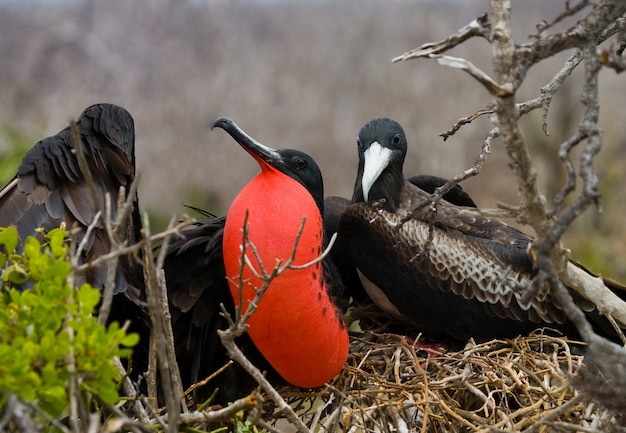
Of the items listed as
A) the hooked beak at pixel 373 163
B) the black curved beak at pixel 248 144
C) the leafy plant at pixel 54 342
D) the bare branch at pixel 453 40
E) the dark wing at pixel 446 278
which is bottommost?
the dark wing at pixel 446 278

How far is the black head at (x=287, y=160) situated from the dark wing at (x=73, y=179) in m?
0.37

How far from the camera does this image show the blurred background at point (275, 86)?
1414 cm

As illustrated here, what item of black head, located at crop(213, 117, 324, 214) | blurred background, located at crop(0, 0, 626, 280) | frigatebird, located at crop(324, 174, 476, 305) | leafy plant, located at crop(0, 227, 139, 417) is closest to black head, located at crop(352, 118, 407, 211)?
frigatebird, located at crop(324, 174, 476, 305)

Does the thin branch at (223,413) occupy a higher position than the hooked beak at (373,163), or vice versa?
the hooked beak at (373,163)

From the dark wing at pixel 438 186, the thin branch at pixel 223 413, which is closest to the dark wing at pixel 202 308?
the thin branch at pixel 223 413

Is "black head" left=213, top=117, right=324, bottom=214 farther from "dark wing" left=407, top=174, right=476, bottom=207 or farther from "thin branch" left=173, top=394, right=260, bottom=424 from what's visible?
"thin branch" left=173, top=394, right=260, bottom=424

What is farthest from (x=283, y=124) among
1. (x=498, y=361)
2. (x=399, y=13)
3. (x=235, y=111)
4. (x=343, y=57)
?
(x=498, y=361)

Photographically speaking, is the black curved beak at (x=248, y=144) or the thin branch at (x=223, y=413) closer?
the thin branch at (x=223, y=413)

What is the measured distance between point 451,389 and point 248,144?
111 centimetres

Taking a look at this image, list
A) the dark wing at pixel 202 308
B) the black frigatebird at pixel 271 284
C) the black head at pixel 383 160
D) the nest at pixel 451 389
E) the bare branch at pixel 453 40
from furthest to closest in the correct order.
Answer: the black head at pixel 383 160, the dark wing at pixel 202 308, the black frigatebird at pixel 271 284, the nest at pixel 451 389, the bare branch at pixel 453 40

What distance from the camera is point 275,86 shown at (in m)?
16.0

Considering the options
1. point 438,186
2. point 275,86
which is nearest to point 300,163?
point 438,186

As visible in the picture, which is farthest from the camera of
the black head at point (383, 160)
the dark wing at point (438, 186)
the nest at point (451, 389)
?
the dark wing at point (438, 186)

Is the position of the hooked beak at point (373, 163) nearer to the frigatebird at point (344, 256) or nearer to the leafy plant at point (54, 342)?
the frigatebird at point (344, 256)
